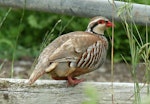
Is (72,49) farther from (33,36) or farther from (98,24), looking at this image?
(33,36)

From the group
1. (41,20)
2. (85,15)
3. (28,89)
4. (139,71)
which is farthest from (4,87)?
(41,20)

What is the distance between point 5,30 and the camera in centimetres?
991

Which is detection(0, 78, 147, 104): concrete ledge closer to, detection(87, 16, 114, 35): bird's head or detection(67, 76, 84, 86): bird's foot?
detection(67, 76, 84, 86): bird's foot

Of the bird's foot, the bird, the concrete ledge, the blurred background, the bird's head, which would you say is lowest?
the concrete ledge

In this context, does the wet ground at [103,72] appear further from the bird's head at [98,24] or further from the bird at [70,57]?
the bird at [70,57]

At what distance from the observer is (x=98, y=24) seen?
16.5ft

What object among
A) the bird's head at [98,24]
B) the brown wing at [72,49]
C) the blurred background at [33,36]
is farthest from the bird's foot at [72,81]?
the blurred background at [33,36]

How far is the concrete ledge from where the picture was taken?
4.44 meters

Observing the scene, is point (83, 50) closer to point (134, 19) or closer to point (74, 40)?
point (74, 40)

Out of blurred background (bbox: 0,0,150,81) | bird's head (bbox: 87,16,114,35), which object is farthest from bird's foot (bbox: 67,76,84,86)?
blurred background (bbox: 0,0,150,81)

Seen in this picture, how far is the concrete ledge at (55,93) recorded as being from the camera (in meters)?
4.44

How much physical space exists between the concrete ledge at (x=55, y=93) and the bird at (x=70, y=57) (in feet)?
0.21

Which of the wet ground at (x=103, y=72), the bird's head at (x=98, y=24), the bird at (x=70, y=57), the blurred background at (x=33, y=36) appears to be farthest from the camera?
the blurred background at (x=33, y=36)

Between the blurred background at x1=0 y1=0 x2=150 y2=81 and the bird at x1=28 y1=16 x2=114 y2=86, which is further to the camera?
the blurred background at x1=0 y1=0 x2=150 y2=81
